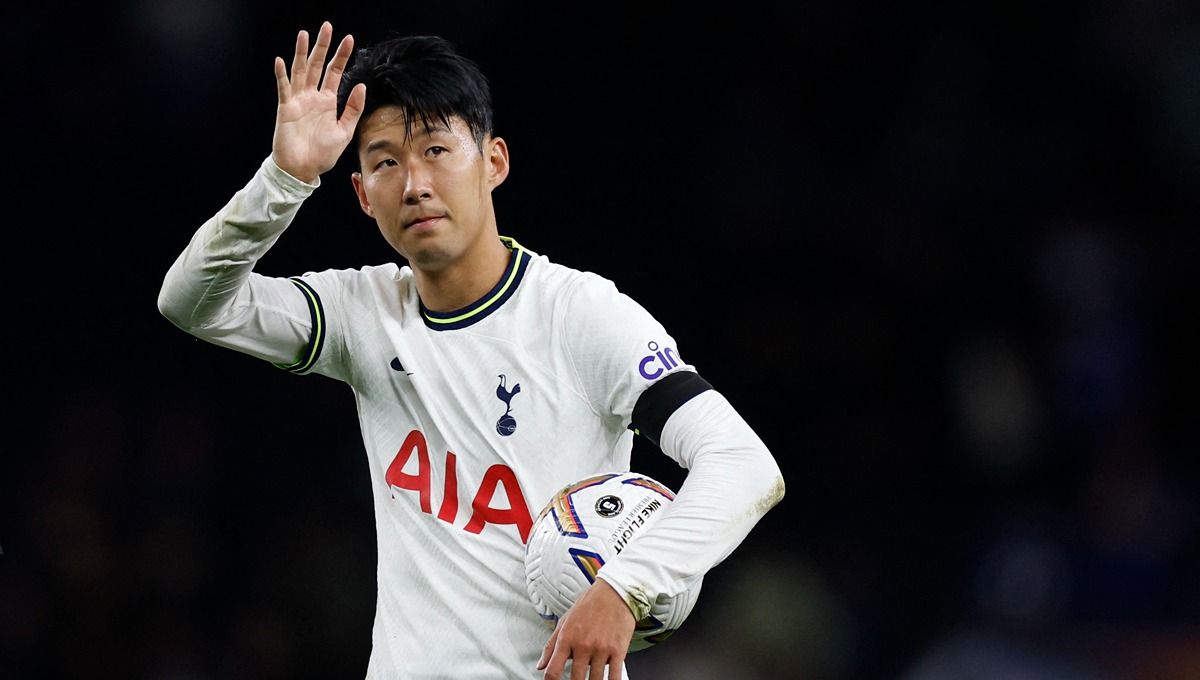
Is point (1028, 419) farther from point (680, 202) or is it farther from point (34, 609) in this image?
point (34, 609)

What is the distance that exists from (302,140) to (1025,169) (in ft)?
16.8

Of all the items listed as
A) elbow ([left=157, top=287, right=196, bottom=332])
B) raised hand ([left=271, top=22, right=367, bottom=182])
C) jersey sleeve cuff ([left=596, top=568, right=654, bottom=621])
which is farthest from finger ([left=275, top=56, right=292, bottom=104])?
jersey sleeve cuff ([left=596, top=568, right=654, bottom=621])

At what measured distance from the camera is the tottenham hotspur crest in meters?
3.27

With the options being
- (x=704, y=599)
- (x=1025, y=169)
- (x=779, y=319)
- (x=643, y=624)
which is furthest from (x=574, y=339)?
(x=1025, y=169)

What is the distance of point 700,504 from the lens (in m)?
2.87

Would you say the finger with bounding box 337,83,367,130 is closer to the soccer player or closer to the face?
the soccer player

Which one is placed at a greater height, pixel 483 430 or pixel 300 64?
pixel 300 64

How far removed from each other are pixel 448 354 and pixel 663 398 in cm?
59

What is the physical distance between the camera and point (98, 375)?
6699 millimetres

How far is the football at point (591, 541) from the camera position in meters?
2.89

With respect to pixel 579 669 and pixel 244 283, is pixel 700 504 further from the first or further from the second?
pixel 244 283

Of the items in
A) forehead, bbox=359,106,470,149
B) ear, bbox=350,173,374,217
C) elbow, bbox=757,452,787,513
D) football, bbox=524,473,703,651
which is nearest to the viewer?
football, bbox=524,473,703,651

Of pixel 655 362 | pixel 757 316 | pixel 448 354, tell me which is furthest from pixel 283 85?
pixel 757 316

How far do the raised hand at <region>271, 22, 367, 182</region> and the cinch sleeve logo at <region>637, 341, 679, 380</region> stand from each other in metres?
0.83
